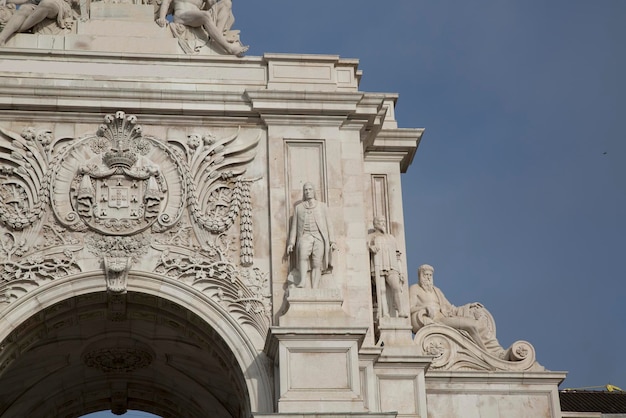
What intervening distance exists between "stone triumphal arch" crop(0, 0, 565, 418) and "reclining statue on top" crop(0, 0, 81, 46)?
0.03 metres

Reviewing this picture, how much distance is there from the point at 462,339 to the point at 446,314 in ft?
2.07

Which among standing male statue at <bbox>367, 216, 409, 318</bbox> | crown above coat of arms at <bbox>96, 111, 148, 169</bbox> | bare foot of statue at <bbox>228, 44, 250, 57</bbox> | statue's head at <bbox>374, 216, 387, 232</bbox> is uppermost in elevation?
bare foot of statue at <bbox>228, 44, 250, 57</bbox>

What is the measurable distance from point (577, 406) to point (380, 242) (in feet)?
36.0

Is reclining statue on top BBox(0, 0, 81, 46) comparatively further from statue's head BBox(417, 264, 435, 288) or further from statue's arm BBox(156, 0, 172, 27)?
statue's head BBox(417, 264, 435, 288)

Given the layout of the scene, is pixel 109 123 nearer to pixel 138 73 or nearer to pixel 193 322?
pixel 138 73

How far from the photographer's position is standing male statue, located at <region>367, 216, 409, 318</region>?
2345 centimetres

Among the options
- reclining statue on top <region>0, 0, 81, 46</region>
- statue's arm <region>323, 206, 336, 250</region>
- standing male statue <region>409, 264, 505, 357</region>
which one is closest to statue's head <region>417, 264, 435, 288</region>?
standing male statue <region>409, 264, 505, 357</region>

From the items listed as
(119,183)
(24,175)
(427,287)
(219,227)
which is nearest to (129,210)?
(119,183)

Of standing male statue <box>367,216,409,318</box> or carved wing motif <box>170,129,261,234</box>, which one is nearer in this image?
carved wing motif <box>170,129,261,234</box>

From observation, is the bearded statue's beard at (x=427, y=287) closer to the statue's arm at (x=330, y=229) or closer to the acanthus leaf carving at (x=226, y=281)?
the statue's arm at (x=330, y=229)

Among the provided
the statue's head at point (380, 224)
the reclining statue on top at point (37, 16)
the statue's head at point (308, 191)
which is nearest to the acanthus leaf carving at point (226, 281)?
the statue's head at point (308, 191)

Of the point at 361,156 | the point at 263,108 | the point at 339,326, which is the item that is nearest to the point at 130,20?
the point at 263,108

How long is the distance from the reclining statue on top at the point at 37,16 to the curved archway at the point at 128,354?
16.0 ft

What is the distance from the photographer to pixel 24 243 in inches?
888
